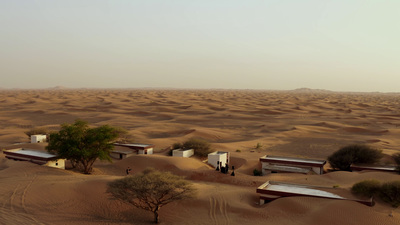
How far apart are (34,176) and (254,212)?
1442cm

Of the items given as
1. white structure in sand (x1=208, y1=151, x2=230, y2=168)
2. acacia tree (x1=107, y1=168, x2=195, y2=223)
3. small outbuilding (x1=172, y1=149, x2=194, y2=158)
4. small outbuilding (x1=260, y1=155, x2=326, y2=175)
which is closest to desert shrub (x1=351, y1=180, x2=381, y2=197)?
small outbuilding (x1=260, y1=155, x2=326, y2=175)

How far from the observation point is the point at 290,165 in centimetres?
2786

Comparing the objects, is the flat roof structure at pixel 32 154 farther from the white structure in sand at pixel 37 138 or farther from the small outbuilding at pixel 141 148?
the small outbuilding at pixel 141 148

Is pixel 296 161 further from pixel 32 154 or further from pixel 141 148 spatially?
pixel 32 154

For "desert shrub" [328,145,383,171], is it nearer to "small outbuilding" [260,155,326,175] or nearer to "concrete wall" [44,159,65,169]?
"small outbuilding" [260,155,326,175]

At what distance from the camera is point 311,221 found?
51.5 ft

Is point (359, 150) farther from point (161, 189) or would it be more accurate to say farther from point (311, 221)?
point (161, 189)

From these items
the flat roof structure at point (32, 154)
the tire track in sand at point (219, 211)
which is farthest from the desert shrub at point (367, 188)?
the flat roof structure at point (32, 154)

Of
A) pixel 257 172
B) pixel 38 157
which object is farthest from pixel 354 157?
pixel 38 157

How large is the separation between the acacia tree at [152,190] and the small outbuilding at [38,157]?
11.7 meters

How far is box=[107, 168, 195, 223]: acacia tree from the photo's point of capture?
15914 mm

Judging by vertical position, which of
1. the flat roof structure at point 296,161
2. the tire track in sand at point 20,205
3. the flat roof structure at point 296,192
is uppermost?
the flat roof structure at point 296,192

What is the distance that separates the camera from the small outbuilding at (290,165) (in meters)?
26.8

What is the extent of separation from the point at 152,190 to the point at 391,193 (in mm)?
12073
